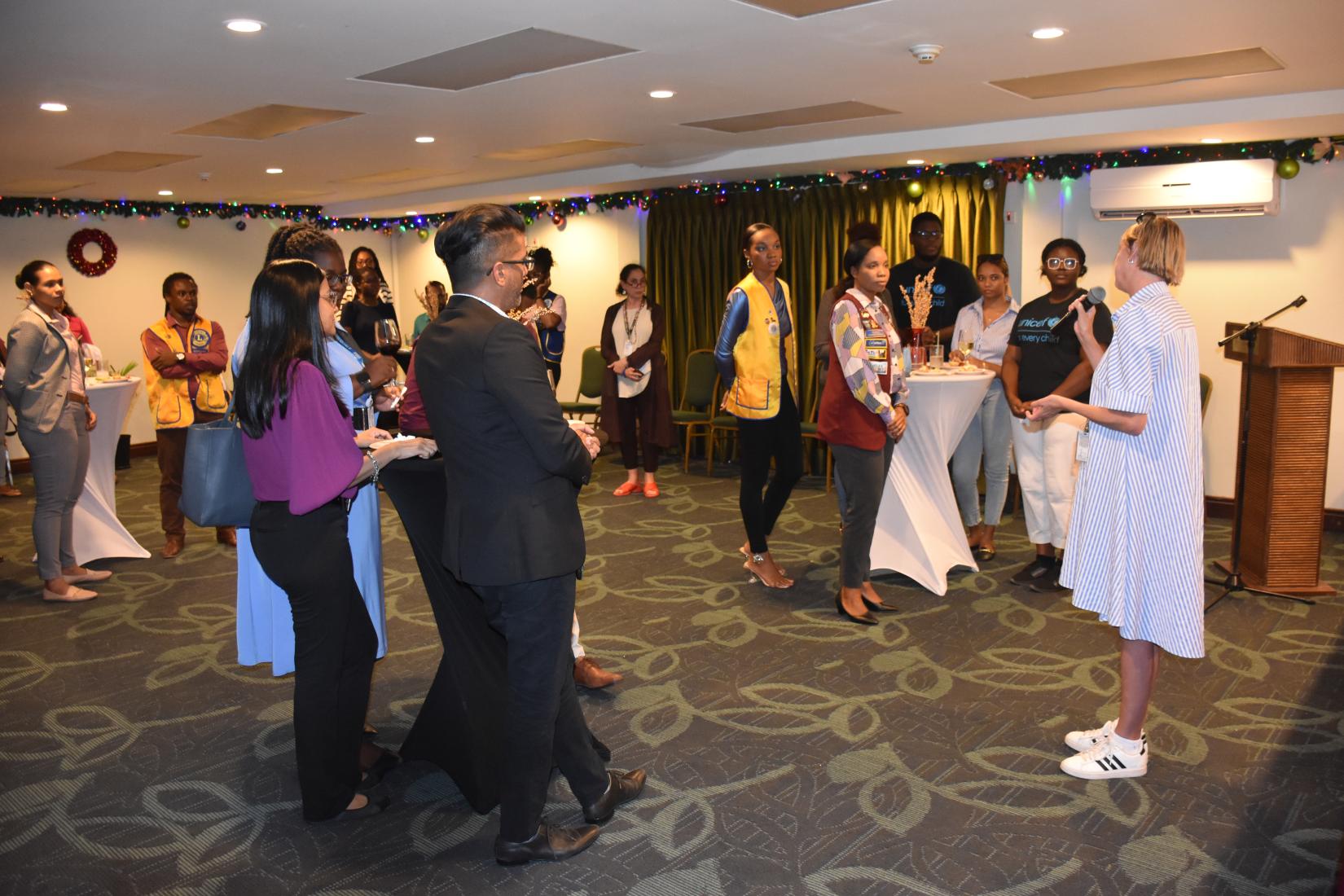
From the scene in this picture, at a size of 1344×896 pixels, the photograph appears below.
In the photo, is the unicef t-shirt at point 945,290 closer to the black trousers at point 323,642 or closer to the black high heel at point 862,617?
the black high heel at point 862,617

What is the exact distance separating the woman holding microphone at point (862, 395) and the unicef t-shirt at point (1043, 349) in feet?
2.90

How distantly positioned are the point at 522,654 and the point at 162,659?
265 cm

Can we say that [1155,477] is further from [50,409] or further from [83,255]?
[83,255]

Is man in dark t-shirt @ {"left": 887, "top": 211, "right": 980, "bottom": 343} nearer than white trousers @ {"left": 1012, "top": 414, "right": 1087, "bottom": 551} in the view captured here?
No

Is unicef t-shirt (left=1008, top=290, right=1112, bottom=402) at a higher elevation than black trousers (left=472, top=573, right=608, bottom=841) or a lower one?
higher

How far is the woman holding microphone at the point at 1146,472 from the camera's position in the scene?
2.94 metres

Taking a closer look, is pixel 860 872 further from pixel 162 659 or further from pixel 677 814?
pixel 162 659

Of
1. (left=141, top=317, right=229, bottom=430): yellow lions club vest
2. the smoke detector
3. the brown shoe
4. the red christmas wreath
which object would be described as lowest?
the brown shoe

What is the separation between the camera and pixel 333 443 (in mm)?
2678

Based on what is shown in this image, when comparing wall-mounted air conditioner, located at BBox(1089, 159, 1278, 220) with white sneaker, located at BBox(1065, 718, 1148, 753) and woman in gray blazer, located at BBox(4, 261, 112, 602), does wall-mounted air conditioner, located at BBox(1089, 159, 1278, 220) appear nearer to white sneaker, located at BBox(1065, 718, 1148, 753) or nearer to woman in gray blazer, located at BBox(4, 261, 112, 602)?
white sneaker, located at BBox(1065, 718, 1148, 753)

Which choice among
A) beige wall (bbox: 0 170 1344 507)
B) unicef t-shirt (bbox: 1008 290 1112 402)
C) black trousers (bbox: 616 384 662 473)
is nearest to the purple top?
unicef t-shirt (bbox: 1008 290 1112 402)

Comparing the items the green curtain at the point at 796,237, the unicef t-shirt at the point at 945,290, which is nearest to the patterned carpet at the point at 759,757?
the unicef t-shirt at the point at 945,290

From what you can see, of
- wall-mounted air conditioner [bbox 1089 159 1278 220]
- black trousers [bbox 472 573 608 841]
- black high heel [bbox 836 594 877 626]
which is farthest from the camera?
wall-mounted air conditioner [bbox 1089 159 1278 220]

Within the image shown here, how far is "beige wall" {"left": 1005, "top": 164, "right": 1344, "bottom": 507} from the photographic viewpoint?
20.6 feet
